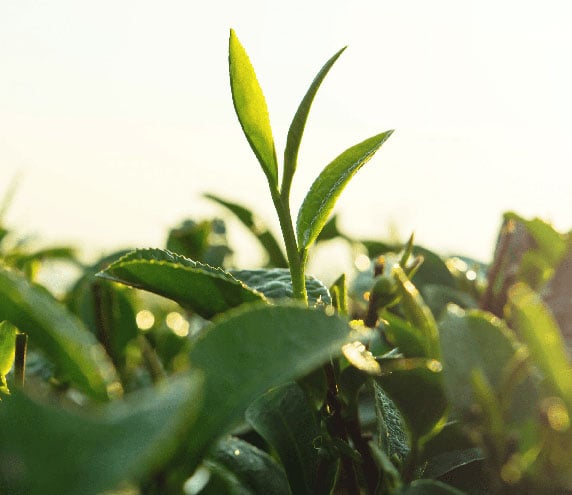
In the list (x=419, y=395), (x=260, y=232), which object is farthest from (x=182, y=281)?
(x=260, y=232)

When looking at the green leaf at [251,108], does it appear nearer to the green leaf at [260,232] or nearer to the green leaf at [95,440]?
the green leaf at [95,440]

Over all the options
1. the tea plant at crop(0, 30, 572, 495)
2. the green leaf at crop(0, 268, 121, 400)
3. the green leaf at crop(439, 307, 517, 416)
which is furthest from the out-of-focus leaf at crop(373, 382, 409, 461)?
the green leaf at crop(0, 268, 121, 400)

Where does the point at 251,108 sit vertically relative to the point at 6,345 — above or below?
above

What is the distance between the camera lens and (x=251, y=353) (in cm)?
38

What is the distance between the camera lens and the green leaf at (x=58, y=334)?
0.38 metres

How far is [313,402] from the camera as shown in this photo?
0.54 meters

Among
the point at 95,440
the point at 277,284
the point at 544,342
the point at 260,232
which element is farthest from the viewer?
the point at 260,232

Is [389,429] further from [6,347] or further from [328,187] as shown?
[6,347]

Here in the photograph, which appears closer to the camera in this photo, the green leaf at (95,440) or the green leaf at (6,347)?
the green leaf at (95,440)

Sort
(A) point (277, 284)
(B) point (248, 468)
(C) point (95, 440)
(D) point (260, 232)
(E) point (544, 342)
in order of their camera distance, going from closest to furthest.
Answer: (C) point (95, 440) < (E) point (544, 342) < (B) point (248, 468) < (A) point (277, 284) < (D) point (260, 232)

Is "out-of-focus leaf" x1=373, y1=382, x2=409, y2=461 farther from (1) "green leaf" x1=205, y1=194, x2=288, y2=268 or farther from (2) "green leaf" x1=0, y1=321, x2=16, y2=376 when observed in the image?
(1) "green leaf" x1=205, y1=194, x2=288, y2=268

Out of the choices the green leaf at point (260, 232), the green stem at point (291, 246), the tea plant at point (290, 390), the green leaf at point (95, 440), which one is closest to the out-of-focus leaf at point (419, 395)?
the tea plant at point (290, 390)

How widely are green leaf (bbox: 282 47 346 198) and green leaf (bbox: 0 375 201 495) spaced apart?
28 cm

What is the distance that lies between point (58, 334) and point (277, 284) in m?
0.28
